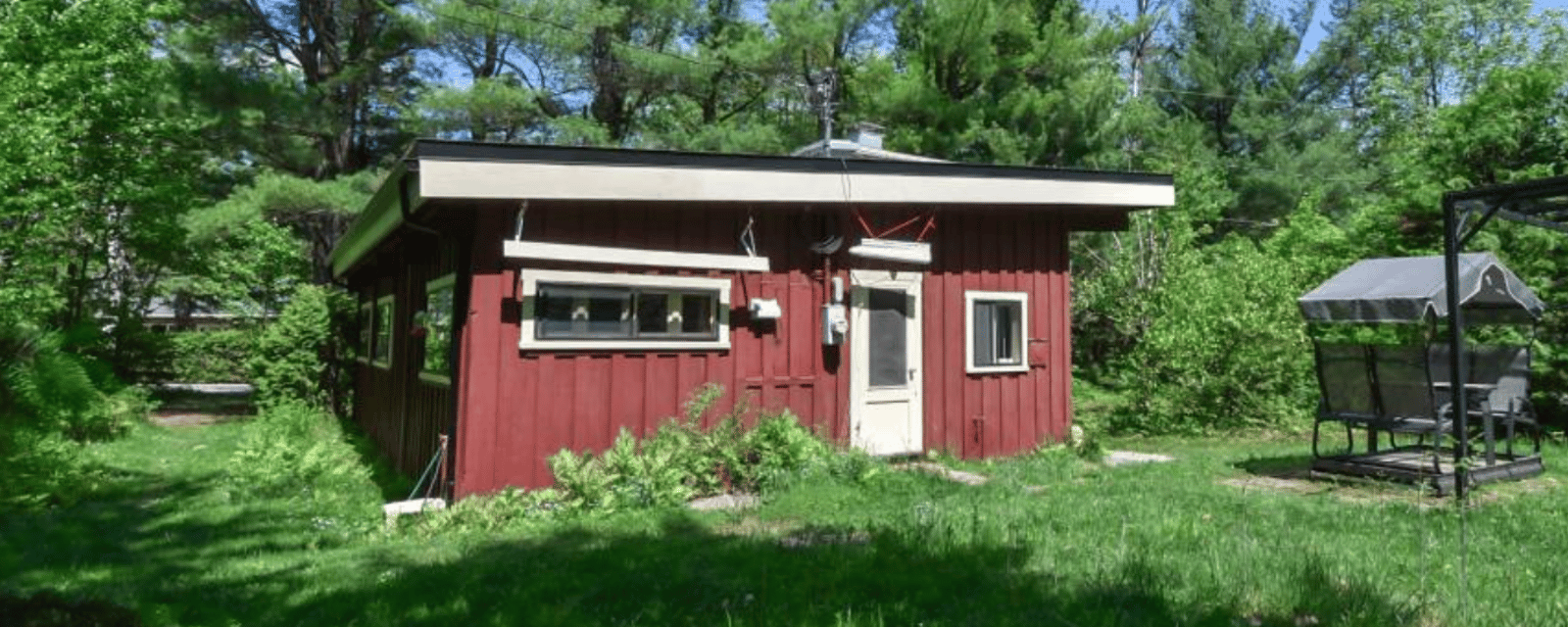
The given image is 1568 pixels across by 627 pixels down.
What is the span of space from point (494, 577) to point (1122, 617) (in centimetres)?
286

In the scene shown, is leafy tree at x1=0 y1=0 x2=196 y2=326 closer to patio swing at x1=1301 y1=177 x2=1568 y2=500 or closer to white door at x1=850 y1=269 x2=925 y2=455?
white door at x1=850 y1=269 x2=925 y2=455

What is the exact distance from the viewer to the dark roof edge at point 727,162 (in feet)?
20.8

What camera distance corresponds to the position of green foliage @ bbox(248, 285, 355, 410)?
1342 cm

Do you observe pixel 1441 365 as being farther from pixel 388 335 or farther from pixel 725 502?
pixel 388 335

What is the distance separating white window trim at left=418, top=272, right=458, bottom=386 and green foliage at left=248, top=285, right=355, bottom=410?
6.09 meters

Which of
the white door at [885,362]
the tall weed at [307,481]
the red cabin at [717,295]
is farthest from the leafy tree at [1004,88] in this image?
the tall weed at [307,481]

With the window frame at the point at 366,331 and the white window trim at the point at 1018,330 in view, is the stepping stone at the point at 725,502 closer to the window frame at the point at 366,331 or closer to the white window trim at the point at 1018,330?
the white window trim at the point at 1018,330

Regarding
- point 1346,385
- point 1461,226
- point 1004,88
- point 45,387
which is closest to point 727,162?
point 1346,385

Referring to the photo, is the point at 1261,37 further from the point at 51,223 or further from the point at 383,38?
the point at 51,223

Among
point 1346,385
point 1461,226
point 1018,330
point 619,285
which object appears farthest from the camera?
point 1018,330

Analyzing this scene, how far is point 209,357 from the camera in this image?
1947 cm

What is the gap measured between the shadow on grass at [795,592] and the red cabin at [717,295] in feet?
6.80

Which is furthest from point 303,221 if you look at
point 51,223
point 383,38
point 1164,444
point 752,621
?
point 752,621

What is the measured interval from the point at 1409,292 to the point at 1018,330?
10.6ft
